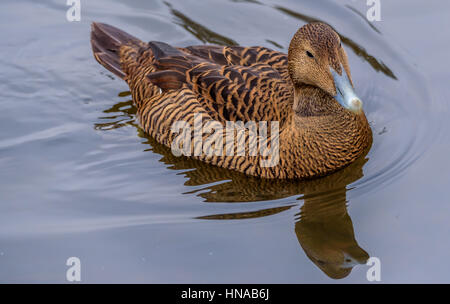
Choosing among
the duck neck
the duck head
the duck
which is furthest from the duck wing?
the duck head

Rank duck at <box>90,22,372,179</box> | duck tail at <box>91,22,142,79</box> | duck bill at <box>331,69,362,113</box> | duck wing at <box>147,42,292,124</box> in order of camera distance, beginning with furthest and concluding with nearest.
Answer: duck tail at <box>91,22,142,79</box>, duck wing at <box>147,42,292,124</box>, duck at <box>90,22,372,179</box>, duck bill at <box>331,69,362,113</box>

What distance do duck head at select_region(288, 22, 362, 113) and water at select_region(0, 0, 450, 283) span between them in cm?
98

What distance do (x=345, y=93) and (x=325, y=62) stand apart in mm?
309

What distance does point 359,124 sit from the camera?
6301mm

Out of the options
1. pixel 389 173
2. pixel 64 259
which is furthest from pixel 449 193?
pixel 64 259

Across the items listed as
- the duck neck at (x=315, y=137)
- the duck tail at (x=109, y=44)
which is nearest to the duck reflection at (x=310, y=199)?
the duck neck at (x=315, y=137)

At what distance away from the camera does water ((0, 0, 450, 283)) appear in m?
5.56

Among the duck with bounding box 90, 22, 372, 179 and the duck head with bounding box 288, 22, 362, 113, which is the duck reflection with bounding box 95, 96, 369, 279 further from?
the duck head with bounding box 288, 22, 362, 113

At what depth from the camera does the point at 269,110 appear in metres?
6.16

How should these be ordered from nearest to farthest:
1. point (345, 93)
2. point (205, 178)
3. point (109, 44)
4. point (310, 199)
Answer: point (345, 93)
point (310, 199)
point (205, 178)
point (109, 44)

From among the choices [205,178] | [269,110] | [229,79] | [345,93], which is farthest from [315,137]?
[205,178]

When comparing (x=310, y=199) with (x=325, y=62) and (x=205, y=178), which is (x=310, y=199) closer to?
(x=205, y=178)

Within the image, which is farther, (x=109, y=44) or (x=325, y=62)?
(x=109, y=44)

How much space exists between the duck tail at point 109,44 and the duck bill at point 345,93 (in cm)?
271
